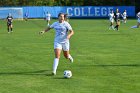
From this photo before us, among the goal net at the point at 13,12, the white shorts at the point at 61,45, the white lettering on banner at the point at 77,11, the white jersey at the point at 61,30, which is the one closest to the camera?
the white shorts at the point at 61,45

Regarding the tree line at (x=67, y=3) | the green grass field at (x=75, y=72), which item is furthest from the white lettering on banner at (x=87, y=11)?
the green grass field at (x=75, y=72)

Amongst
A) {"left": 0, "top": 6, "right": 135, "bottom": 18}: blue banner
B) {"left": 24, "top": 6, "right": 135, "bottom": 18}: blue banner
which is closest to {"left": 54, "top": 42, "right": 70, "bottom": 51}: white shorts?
{"left": 0, "top": 6, "right": 135, "bottom": 18}: blue banner

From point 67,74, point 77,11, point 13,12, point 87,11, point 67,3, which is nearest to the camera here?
point 67,74

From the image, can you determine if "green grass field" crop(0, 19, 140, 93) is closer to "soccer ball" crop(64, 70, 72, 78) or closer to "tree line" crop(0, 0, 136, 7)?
"soccer ball" crop(64, 70, 72, 78)

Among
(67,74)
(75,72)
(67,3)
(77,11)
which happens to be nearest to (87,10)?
(77,11)

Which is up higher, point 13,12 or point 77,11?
point 13,12

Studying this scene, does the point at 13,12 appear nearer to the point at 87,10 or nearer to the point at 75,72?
the point at 87,10

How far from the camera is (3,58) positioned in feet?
68.0

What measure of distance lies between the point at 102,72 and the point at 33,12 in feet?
230

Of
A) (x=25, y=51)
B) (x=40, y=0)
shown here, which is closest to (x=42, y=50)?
(x=25, y=51)

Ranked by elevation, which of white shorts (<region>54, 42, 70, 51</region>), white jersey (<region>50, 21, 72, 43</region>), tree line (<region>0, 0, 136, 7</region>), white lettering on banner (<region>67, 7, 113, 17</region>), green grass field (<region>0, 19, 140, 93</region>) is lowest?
white lettering on banner (<region>67, 7, 113, 17</region>)

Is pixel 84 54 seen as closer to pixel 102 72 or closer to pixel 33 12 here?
pixel 102 72

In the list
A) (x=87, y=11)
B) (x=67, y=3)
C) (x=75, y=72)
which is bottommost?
(x=87, y=11)

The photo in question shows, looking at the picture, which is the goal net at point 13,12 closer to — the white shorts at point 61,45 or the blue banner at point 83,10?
the blue banner at point 83,10
